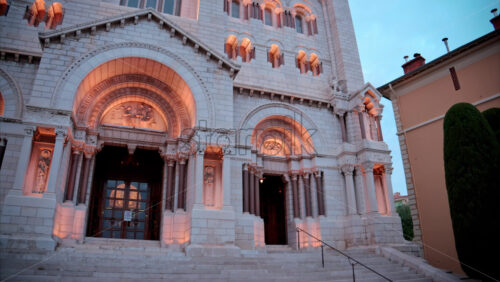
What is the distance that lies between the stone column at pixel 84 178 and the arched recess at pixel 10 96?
3266mm

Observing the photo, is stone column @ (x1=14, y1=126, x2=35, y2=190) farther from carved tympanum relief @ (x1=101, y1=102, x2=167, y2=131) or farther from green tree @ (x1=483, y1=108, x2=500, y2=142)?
green tree @ (x1=483, y1=108, x2=500, y2=142)

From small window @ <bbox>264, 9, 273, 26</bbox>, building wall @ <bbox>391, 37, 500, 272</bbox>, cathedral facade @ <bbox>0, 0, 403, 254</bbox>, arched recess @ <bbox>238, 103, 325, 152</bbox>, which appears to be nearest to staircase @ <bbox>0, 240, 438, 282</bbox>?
cathedral facade @ <bbox>0, 0, 403, 254</bbox>

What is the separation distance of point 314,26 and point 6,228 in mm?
20964

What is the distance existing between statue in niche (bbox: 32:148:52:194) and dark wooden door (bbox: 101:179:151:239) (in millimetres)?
4413

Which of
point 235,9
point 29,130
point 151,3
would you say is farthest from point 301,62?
point 29,130

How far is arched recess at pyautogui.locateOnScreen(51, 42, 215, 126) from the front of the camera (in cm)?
1477

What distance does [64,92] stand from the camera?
47.1ft

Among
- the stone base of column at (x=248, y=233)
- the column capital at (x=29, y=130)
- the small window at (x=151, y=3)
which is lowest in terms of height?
the stone base of column at (x=248, y=233)

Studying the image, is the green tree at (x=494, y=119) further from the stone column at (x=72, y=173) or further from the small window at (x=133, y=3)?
the small window at (x=133, y=3)

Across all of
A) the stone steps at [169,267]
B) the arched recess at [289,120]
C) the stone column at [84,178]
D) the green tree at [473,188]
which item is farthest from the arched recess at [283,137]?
the stone column at [84,178]

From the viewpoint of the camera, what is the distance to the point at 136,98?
711 inches

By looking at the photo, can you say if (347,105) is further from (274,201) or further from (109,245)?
(109,245)

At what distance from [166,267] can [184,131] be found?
305 inches

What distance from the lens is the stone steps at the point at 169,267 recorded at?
33.2ft
